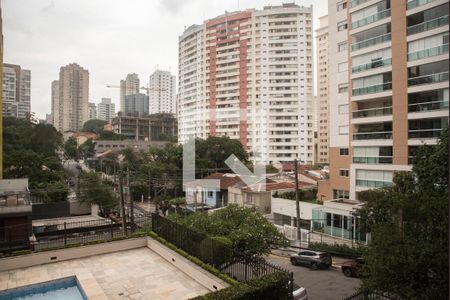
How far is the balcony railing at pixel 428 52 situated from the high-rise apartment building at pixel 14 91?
69683mm

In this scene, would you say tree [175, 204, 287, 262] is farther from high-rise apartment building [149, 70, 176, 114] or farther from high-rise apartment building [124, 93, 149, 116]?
high-rise apartment building [124, 93, 149, 116]

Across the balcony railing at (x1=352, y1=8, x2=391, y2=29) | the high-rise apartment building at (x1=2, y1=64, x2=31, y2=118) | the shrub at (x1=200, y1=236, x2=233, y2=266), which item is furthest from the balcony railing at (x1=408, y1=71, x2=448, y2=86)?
the high-rise apartment building at (x1=2, y1=64, x2=31, y2=118)

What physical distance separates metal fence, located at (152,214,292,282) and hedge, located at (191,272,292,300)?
0.42 meters

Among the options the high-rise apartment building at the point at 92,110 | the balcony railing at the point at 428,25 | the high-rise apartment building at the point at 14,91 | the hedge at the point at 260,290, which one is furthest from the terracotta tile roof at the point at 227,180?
the high-rise apartment building at the point at 92,110

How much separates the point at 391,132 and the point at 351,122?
11.2ft

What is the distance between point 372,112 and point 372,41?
5325mm

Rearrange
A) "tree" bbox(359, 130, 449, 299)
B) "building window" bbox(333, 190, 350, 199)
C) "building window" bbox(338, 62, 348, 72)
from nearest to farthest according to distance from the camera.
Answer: "tree" bbox(359, 130, 449, 299) < "building window" bbox(333, 190, 350, 199) < "building window" bbox(338, 62, 348, 72)

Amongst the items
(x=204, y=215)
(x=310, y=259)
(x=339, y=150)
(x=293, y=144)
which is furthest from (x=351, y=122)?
(x=293, y=144)

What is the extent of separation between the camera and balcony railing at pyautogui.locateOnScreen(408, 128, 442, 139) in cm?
2153

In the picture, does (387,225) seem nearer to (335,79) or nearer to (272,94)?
(335,79)

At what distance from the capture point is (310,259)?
17656 millimetres

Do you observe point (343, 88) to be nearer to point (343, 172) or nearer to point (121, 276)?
point (343, 172)

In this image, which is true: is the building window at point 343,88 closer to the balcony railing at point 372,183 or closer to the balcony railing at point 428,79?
the balcony railing at point 428,79

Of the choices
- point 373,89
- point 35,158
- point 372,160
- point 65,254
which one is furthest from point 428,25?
point 35,158
